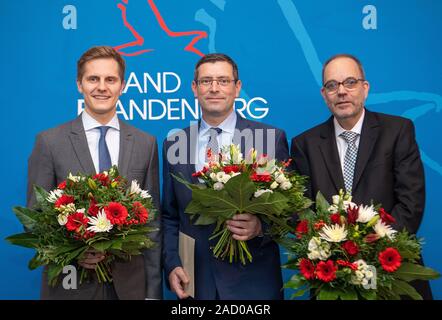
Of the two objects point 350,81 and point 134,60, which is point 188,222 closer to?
point 350,81

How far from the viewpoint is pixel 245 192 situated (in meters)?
2.38

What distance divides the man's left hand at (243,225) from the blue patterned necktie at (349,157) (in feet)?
2.16

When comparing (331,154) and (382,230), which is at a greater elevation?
(331,154)

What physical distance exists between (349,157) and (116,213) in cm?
138

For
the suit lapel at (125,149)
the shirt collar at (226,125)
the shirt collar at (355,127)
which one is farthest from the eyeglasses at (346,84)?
the suit lapel at (125,149)

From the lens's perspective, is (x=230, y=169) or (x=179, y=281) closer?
(x=230, y=169)

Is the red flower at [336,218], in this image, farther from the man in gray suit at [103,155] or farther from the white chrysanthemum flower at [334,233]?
the man in gray suit at [103,155]

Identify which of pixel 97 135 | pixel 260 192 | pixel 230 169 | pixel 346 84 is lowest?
pixel 260 192

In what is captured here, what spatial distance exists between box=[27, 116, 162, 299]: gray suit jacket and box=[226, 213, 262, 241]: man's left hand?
552 millimetres

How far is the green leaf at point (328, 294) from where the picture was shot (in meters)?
2.13

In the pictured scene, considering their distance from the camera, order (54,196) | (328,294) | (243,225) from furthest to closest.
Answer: (243,225)
(54,196)
(328,294)

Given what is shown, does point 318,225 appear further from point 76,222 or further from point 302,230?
point 76,222

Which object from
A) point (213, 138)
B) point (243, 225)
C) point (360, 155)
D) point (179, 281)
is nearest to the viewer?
point (243, 225)

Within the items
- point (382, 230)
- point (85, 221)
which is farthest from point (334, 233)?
point (85, 221)
